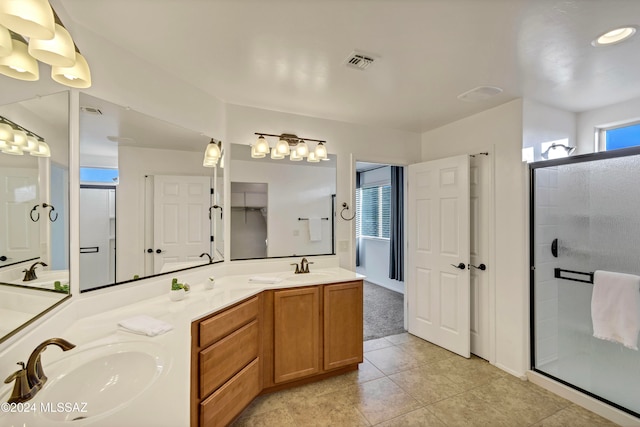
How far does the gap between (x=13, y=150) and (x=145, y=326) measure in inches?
36.7

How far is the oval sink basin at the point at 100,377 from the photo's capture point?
92 cm

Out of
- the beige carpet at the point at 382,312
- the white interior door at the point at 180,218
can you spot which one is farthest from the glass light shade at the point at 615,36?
the beige carpet at the point at 382,312

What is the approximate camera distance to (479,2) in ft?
4.47

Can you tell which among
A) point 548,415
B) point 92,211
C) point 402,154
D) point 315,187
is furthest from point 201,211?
point 548,415

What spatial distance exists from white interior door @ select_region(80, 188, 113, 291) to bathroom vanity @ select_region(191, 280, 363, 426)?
0.68 meters

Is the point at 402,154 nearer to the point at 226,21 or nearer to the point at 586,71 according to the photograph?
the point at 586,71

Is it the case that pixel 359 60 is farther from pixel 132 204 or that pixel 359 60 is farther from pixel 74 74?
pixel 132 204

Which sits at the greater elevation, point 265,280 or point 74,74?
point 74,74

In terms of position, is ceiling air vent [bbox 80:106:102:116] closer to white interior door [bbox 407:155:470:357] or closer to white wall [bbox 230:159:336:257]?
white wall [bbox 230:159:336:257]

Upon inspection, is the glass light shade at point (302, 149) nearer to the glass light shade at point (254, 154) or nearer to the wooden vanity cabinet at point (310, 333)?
the glass light shade at point (254, 154)

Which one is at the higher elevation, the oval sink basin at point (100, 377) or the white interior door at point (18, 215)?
the white interior door at point (18, 215)

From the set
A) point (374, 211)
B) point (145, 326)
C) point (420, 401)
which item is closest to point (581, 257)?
point (420, 401)

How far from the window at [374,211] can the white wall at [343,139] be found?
74.0 inches

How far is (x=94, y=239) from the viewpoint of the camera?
1652 mm
